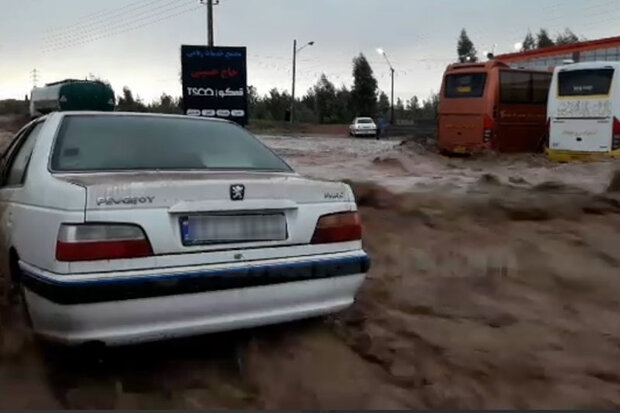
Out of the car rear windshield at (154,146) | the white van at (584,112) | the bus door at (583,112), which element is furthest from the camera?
the bus door at (583,112)

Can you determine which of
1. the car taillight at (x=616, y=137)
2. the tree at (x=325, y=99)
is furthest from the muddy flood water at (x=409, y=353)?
the tree at (x=325, y=99)

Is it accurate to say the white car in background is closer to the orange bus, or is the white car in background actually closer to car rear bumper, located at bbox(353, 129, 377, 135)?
car rear bumper, located at bbox(353, 129, 377, 135)

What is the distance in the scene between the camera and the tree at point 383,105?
6847cm

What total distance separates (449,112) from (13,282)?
1707cm

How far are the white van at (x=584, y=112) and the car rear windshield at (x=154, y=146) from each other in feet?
43.9

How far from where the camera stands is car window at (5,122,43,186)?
399 cm

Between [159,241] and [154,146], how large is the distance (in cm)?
113

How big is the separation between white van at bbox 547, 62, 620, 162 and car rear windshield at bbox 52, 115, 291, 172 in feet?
43.9

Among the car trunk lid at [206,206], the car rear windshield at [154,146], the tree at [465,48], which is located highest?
the tree at [465,48]

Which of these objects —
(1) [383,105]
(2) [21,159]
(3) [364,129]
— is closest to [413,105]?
(1) [383,105]

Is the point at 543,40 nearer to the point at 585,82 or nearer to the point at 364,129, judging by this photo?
the point at 364,129


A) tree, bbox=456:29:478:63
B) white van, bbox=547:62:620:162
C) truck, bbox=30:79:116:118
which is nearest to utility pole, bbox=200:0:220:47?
truck, bbox=30:79:116:118

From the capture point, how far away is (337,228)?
11.9 ft

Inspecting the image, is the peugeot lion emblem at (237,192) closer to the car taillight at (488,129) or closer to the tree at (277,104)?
the car taillight at (488,129)
